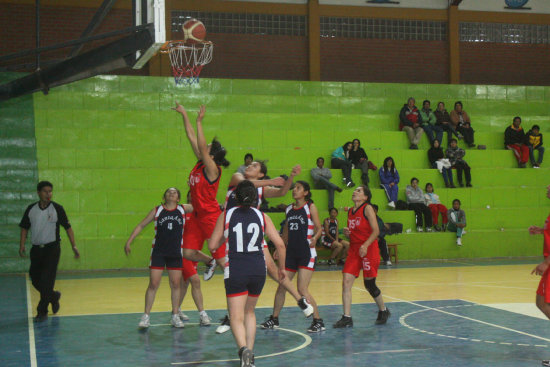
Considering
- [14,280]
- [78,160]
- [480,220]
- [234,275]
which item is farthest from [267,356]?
[480,220]

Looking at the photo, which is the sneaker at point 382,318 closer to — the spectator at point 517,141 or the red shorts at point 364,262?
the red shorts at point 364,262

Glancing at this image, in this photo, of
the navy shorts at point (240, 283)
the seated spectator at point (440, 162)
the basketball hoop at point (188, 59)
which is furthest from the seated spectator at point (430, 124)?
the navy shorts at point (240, 283)

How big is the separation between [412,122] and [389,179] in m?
3.00

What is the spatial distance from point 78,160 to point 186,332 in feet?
38.3

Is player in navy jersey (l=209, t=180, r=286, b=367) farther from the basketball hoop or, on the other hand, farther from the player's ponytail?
the basketball hoop

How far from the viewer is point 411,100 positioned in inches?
902

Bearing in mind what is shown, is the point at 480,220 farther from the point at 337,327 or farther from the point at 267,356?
the point at 267,356

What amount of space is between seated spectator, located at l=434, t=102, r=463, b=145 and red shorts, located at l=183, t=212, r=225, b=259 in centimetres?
1484

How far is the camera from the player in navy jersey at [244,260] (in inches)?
267

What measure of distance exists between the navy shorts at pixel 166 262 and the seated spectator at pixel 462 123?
15.5 m

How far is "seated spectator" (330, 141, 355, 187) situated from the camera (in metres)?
20.6

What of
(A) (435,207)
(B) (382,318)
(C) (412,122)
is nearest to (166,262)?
(B) (382,318)

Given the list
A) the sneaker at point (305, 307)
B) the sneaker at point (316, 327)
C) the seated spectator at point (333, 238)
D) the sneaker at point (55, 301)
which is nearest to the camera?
the sneaker at point (305, 307)

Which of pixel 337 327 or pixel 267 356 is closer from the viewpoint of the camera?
pixel 267 356
